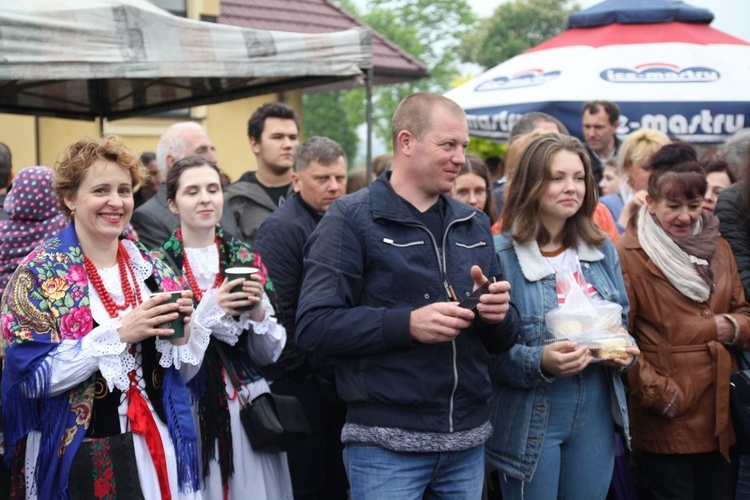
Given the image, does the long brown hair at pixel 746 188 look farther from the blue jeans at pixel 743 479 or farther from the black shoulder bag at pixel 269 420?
the black shoulder bag at pixel 269 420

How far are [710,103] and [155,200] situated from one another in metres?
4.76

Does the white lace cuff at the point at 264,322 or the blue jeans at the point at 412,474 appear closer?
the blue jeans at the point at 412,474

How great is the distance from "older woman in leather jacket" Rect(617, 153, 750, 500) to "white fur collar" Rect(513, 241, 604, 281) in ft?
1.87

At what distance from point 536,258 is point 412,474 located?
1218mm

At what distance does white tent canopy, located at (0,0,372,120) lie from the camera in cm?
459

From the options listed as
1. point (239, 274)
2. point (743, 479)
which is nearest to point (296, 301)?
point (239, 274)

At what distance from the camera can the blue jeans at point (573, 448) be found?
12.8 ft

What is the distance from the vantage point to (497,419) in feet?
13.4

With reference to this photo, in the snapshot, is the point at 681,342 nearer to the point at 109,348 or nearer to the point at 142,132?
the point at 109,348

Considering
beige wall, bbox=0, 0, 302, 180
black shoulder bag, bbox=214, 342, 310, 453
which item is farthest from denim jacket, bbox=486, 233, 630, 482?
beige wall, bbox=0, 0, 302, 180

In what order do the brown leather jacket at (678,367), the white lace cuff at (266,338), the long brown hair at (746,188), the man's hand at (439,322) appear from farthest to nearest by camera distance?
the long brown hair at (746,188), the brown leather jacket at (678,367), the white lace cuff at (266,338), the man's hand at (439,322)

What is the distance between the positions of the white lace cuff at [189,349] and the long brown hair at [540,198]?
1505 millimetres

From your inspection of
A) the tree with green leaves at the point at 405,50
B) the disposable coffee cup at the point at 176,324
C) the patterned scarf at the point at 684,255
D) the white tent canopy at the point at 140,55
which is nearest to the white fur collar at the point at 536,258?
the patterned scarf at the point at 684,255

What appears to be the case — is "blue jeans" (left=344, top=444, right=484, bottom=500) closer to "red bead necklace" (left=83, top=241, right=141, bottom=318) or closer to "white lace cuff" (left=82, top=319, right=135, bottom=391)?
"white lace cuff" (left=82, top=319, right=135, bottom=391)
